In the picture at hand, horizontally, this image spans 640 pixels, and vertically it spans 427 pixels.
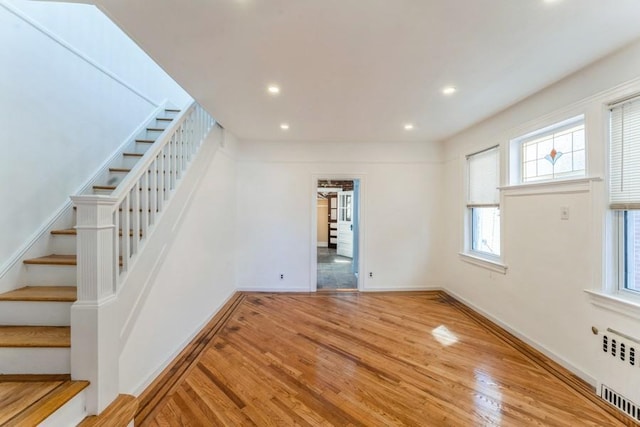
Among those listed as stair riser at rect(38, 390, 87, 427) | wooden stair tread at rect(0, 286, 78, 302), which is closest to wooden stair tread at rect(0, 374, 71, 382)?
stair riser at rect(38, 390, 87, 427)

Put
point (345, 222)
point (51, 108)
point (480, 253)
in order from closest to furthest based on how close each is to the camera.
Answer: point (51, 108)
point (480, 253)
point (345, 222)

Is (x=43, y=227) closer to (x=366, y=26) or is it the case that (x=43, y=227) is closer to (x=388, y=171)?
(x=366, y=26)

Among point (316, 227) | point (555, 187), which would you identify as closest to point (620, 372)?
point (555, 187)

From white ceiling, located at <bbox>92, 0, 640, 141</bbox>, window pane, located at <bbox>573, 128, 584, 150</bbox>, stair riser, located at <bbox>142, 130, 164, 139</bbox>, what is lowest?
window pane, located at <bbox>573, 128, 584, 150</bbox>

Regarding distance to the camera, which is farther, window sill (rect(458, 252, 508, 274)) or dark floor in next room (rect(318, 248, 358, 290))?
dark floor in next room (rect(318, 248, 358, 290))

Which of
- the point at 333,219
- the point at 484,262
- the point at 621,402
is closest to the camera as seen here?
the point at 621,402

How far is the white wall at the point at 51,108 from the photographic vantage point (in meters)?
1.85

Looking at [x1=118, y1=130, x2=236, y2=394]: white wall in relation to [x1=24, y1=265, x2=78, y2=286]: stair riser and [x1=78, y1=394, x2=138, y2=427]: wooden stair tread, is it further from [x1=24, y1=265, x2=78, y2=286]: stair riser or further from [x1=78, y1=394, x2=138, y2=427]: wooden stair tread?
[x1=24, y1=265, x2=78, y2=286]: stair riser

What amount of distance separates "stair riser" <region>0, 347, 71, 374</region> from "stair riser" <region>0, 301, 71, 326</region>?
0.75 ft

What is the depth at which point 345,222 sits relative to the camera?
804 centimetres

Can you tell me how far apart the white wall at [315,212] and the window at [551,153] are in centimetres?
156

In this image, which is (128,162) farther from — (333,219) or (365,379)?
(333,219)

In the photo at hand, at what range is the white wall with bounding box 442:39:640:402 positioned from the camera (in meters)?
1.95

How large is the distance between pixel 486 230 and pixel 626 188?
5.67 ft
